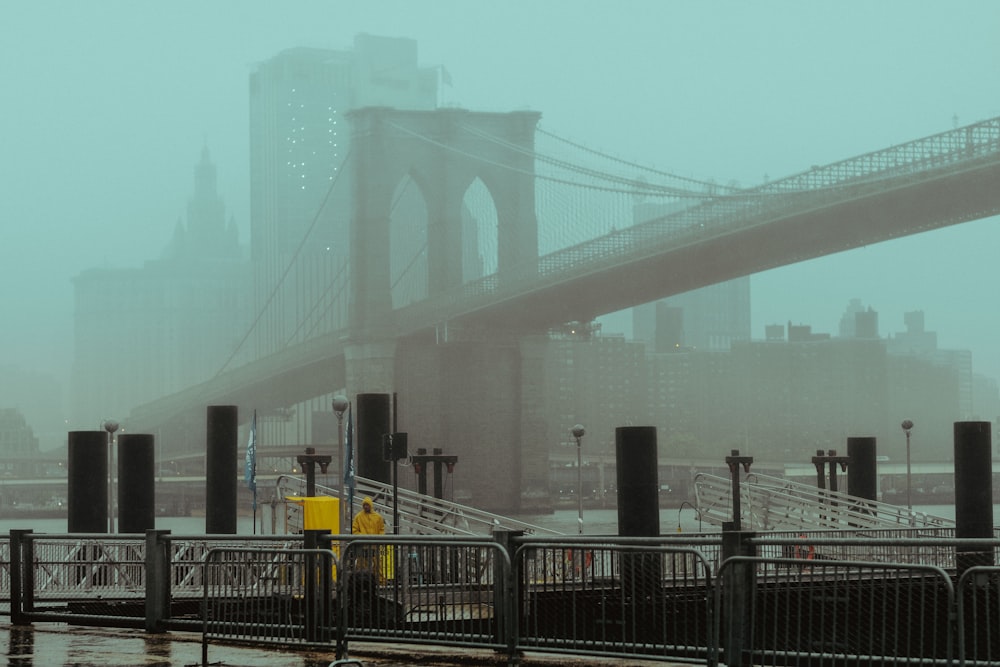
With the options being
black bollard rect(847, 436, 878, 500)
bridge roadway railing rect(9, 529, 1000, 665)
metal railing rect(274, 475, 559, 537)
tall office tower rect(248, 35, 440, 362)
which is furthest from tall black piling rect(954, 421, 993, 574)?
tall office tower rect(248, 35, 440, 362)

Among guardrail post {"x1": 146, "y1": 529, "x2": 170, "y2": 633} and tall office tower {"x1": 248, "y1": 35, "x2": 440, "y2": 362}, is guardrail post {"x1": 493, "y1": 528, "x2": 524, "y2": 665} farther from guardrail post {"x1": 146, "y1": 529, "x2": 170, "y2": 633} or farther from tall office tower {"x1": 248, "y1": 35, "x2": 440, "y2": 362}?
tall office tower {"x1": 248, "y1": 35, "x2": 440, "y2": 362}

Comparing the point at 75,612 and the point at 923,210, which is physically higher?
the point at 923,210

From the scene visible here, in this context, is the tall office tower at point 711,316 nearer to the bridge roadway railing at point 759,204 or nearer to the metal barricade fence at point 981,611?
the bridge roadway railing at point 759,204

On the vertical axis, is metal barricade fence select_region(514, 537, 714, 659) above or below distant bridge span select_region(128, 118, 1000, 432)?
below

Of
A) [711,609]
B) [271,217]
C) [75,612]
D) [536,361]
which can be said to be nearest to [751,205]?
[536,361]

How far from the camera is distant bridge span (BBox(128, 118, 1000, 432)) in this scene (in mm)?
48594

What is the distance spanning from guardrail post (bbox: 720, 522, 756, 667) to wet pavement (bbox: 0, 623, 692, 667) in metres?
0.83

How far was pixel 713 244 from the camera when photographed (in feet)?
172

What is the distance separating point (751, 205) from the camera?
52.1 metres

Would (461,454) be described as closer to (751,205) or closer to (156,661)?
(751,205)

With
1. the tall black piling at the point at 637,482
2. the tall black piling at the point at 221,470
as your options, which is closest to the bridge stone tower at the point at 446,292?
the tall black piling at the point at 221,470

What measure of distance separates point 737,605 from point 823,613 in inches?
21.2

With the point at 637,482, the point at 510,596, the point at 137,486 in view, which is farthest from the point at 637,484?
the point at 510,596

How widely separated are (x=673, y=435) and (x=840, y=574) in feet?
366
